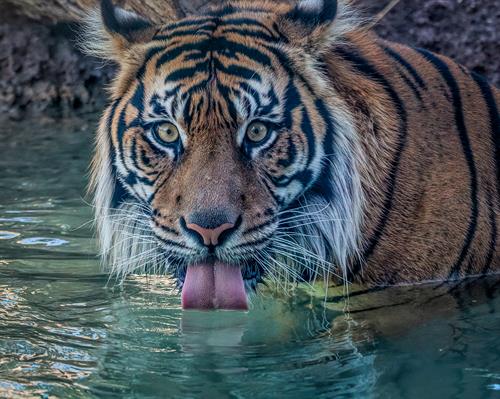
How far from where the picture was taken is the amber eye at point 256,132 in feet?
11.2

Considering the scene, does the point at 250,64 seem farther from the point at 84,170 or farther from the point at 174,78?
the point at 84,170

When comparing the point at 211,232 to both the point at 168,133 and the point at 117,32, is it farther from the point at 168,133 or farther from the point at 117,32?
the point at 117,32

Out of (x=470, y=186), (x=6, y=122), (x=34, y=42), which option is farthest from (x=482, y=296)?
(x=34, y=42)

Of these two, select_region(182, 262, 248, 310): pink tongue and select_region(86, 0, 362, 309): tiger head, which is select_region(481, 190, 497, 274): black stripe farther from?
select_region(182, 262, 248, 310): pink tongue

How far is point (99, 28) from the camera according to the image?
373 cm

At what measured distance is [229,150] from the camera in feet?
11.1

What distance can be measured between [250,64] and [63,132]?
332 centimetres

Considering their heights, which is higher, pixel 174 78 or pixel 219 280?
pixel 174 78

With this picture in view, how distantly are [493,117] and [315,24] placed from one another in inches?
37.5

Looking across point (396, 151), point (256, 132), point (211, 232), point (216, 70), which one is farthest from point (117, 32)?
point (396, 151)

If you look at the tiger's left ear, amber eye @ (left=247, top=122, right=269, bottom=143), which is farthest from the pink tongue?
the tiger's left ear

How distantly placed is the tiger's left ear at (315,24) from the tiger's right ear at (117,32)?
0.48m

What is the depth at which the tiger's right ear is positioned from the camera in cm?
370

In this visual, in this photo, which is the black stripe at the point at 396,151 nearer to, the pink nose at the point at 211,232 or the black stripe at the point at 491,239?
the black stripe at the point at 491,239
